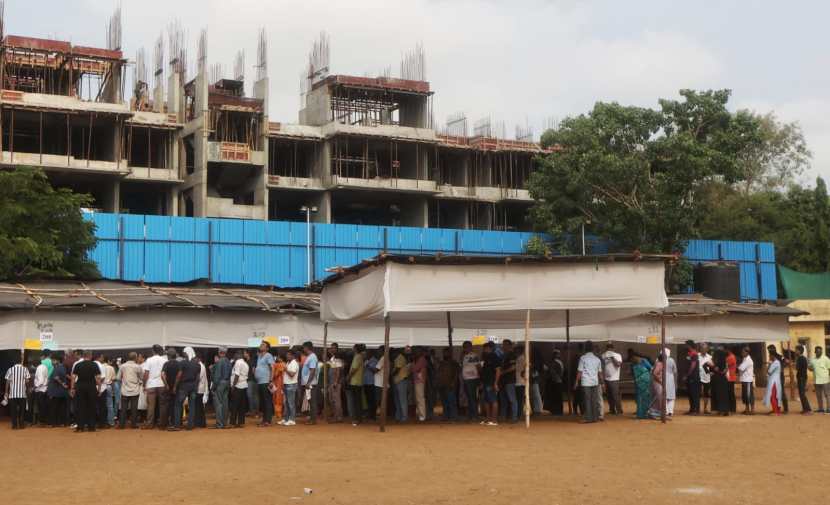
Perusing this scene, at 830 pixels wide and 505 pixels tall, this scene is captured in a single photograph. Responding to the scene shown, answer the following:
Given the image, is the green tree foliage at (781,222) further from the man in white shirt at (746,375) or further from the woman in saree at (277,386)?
the woman in saree at (277,386)

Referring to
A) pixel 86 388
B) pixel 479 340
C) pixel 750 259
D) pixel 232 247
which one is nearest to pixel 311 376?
pixel 86 388

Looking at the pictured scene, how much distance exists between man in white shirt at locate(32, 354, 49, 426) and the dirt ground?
1.18 m

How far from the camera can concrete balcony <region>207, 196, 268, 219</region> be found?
164ft

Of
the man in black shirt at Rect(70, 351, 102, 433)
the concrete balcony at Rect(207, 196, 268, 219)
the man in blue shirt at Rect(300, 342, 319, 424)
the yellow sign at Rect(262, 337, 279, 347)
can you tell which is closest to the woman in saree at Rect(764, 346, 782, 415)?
the man in blue shirt at Rect(300, 342, 319, 424)

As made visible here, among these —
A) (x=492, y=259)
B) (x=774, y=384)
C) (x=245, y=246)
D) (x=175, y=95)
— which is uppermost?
(x=175, y=95)

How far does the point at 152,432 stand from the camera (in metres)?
19.4

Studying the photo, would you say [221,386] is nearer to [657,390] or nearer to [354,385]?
[354,385]

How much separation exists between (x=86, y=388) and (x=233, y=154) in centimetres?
3217

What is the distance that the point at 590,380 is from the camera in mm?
19844

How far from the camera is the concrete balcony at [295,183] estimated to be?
52.7 meters

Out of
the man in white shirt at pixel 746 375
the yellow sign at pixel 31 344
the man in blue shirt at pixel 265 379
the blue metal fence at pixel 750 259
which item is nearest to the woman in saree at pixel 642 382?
the man in white shirt at pixel 746 375

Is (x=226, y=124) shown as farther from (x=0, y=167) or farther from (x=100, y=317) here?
(x=100, y=317)

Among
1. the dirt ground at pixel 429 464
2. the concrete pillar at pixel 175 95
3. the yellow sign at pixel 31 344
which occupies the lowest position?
the dirt ground at pixel 429 464

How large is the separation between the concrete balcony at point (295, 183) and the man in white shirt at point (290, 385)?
32236mm
